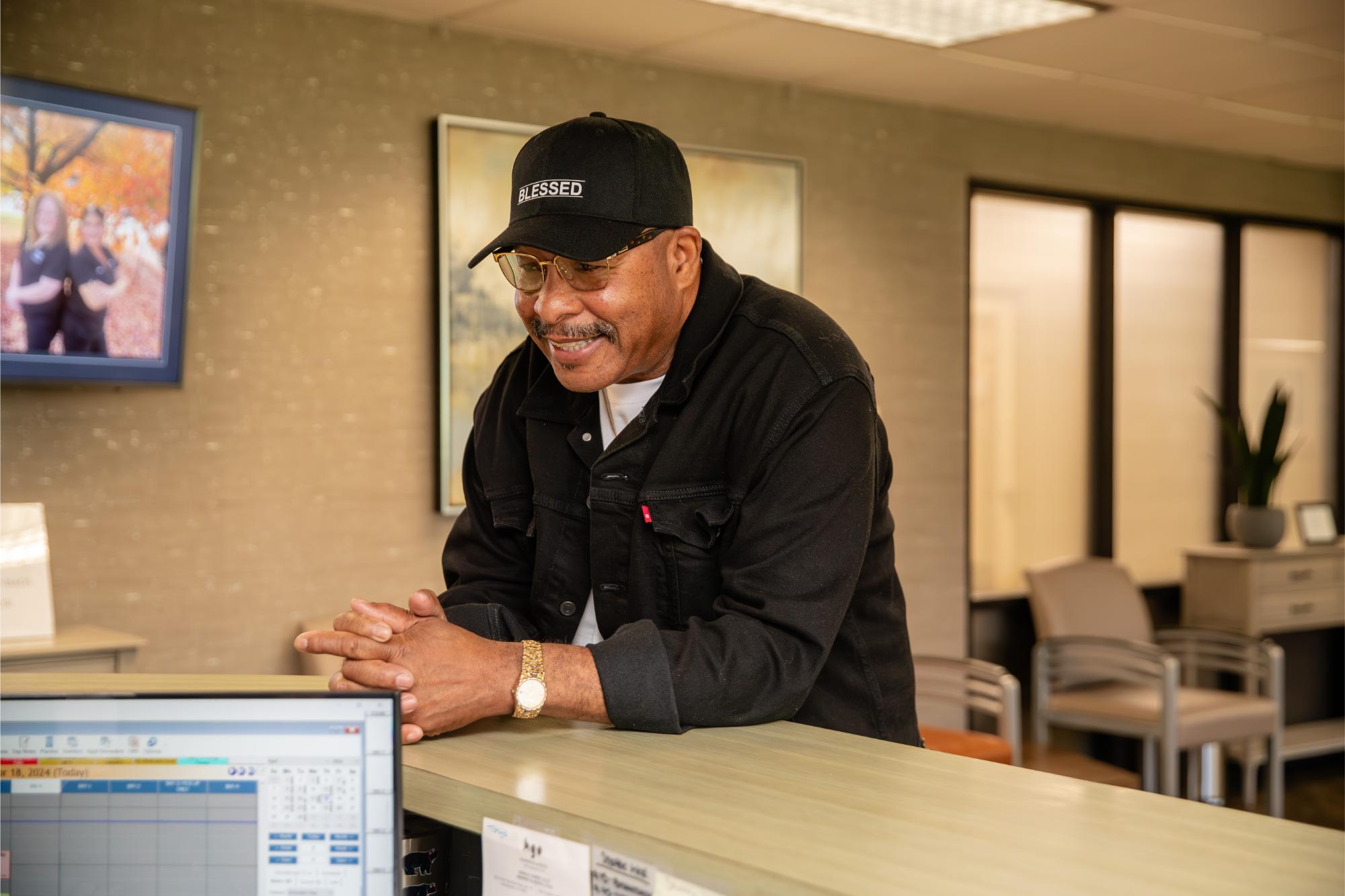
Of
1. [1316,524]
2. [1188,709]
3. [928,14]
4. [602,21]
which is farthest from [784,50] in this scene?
[1316,524]

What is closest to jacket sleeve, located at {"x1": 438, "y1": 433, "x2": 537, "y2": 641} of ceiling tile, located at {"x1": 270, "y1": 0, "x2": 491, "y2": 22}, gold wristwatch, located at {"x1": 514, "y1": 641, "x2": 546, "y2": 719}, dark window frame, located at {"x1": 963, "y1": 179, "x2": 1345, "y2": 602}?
gold wristwatch, located at {"x1": 514, "y1": 641, "x2": 546, "y2": 719}

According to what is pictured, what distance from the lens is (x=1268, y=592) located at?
18.4 feet

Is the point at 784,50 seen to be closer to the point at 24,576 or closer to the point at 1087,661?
the point at 1087,661

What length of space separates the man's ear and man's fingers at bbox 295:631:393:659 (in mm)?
573

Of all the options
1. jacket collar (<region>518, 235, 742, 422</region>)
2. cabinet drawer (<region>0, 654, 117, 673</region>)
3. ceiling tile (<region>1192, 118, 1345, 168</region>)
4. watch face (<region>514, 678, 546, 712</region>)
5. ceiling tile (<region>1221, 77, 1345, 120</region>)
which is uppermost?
ceiling tile (<region>1192, 118, 1345, 168</region>)

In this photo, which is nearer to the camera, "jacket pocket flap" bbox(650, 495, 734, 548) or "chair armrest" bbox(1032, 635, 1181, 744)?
"jacket pocket flap" bbox(650, 495, 734, 548)

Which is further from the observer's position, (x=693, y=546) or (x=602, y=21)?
(x=602, y=21)

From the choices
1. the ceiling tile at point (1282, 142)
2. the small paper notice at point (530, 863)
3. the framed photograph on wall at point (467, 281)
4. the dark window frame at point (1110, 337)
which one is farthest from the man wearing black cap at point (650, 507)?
the ceiling tile at point (1282, 142)

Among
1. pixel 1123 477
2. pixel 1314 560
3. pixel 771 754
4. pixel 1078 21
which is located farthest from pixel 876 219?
pixel 771 754

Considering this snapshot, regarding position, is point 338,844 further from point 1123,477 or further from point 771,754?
point 1123,477

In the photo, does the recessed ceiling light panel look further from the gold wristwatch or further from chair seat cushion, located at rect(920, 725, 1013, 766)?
the gold wristwatch

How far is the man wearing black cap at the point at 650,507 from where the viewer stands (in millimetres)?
1387

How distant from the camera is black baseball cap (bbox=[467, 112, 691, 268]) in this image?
1.53 meters

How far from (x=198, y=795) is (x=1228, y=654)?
5021 mm
